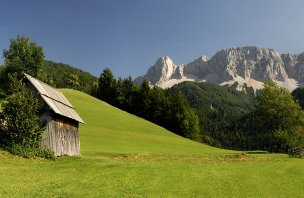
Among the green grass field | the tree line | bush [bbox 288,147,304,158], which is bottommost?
Answer: the green grass field

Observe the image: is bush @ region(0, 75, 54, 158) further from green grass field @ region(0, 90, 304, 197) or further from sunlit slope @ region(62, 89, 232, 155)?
sunlit slope @ region(62, 89, 232, 155)

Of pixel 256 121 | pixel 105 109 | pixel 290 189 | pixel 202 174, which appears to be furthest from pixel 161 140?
pixel 290 189

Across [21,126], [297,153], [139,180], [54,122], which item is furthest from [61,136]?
[297,153]

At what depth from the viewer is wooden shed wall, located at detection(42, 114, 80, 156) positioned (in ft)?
142

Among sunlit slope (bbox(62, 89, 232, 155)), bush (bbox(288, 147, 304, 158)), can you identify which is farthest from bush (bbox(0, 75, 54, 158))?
bush (bbox(288, 147, 304, 158))

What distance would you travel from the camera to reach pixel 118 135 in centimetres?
8000

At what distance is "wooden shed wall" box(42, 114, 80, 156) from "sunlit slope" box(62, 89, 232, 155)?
4178mm

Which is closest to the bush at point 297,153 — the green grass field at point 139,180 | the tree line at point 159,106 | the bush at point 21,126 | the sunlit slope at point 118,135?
the sunlit slope at point 118,135

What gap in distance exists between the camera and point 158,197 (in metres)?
24.0

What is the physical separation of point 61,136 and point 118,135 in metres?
34.8

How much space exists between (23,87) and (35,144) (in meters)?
6.58

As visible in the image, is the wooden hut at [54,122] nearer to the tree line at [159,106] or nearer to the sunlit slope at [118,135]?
the sunlit slope at [118,135]

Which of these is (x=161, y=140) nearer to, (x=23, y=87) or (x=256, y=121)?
(x=256, y=121)

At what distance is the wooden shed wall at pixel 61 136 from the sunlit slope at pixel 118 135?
4178mm
